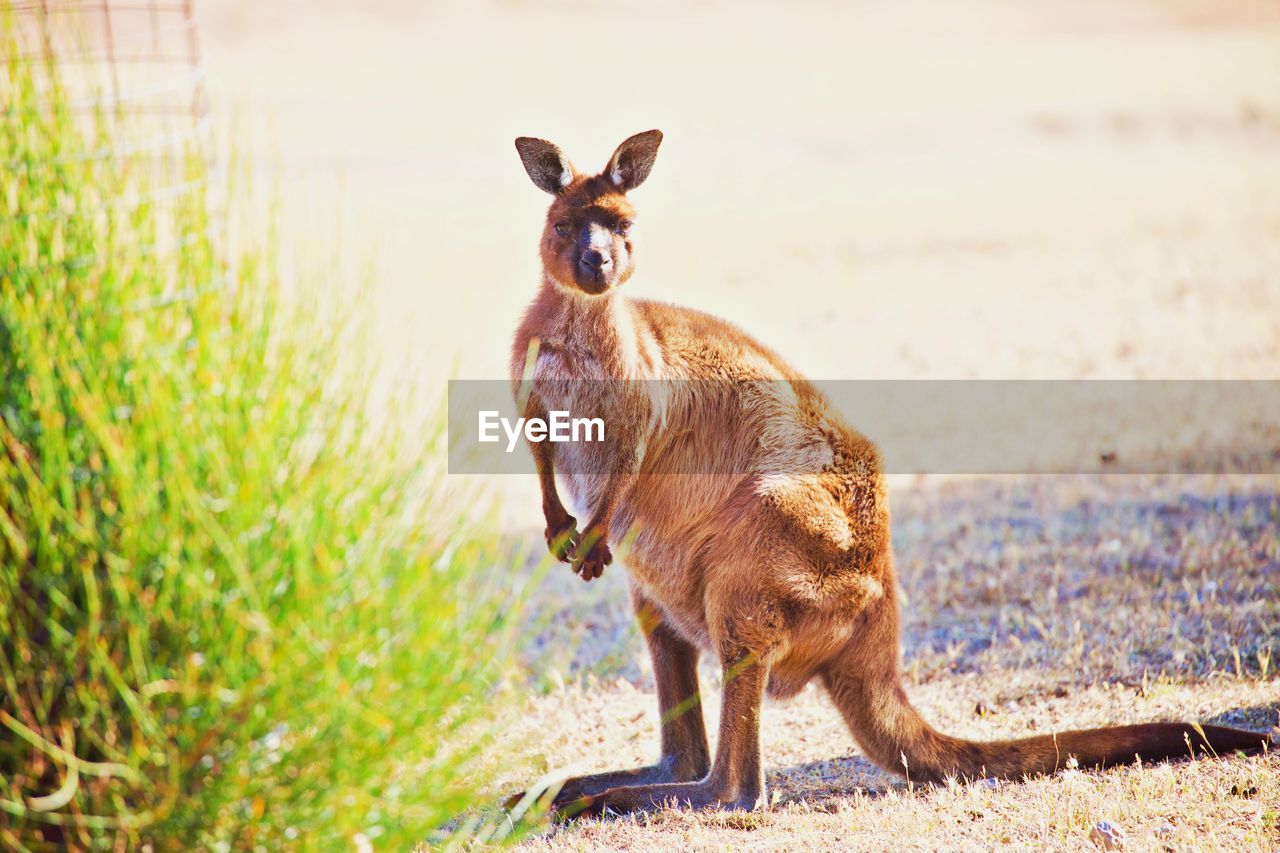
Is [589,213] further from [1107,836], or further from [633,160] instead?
[1107,836]

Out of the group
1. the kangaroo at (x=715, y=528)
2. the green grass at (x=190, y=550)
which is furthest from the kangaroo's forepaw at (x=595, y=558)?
the green grass at (x=190, y=550)

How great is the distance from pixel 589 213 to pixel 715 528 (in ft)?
3.45

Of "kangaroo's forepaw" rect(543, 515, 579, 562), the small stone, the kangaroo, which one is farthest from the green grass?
the small stone

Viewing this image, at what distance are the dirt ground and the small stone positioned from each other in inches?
1.4

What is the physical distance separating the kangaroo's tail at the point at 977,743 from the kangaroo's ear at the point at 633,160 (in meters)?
1.64

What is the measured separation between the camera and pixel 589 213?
13.6ft

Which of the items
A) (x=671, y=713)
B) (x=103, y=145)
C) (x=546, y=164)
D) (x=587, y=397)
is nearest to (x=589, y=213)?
(x=546, y=164)

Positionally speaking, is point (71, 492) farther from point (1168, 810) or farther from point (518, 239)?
point (518, 239)

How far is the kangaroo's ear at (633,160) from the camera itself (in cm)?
419

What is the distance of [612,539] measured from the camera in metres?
4.37

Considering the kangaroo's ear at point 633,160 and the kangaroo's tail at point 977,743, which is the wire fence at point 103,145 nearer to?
the kangaroo's ear at point 633,160

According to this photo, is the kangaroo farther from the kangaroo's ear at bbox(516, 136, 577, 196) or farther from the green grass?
the green grass

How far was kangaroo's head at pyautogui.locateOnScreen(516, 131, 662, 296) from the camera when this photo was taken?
4.07m

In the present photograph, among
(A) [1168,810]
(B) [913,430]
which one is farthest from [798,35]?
(A) [1168,810]
